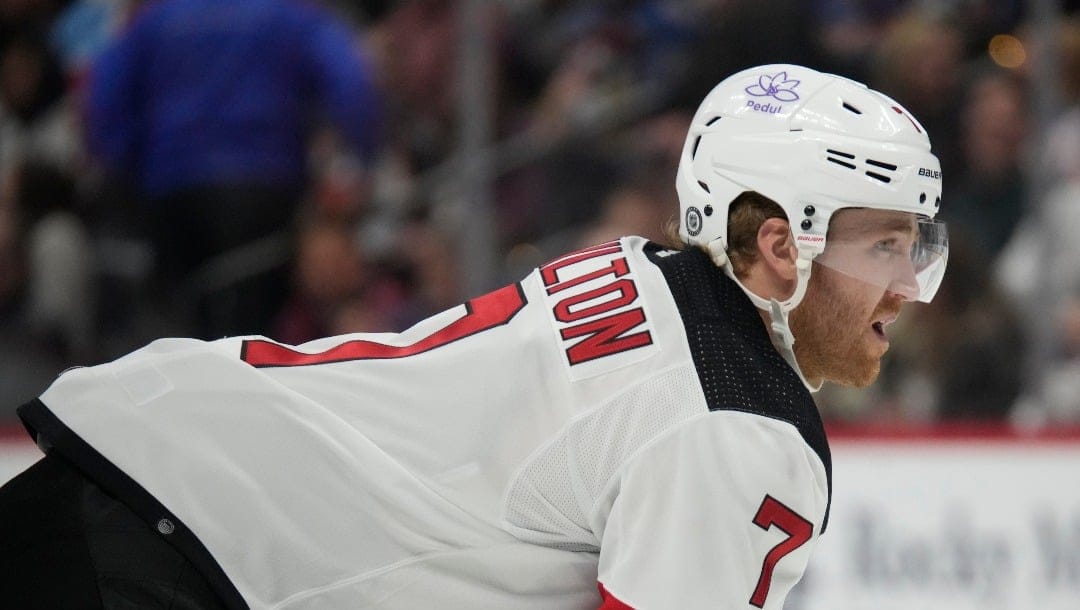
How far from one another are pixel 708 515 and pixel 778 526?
114 mm

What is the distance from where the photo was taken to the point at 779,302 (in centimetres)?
219

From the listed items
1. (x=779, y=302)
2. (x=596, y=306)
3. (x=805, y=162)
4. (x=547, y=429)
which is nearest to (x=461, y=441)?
(x=547, y=429)

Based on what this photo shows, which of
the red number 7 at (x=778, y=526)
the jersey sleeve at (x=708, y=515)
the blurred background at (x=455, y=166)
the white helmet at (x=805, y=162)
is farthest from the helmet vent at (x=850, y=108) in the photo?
the blurred background at (x=455, y=166)

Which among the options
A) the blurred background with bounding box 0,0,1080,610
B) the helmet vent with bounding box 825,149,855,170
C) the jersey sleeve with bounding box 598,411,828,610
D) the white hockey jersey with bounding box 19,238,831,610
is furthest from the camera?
the blurred background with bounding box 0,0,1080,610

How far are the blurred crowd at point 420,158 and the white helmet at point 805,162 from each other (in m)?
2.52

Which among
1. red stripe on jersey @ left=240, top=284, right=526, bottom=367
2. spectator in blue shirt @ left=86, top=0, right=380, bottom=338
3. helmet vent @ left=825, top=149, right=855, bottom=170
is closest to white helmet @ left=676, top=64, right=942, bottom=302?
helmet vent @ left=825, top=149, right=855, bottom=170

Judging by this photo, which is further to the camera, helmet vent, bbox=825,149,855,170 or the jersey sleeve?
helmet vent, bbox=825,149,855,170

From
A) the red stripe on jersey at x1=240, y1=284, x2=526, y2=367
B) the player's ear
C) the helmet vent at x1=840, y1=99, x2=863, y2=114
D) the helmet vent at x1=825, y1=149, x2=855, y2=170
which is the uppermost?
the helmet vent at x1=840, y1=99, x2=863, y2=114

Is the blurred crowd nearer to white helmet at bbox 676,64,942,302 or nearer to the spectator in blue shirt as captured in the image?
the spectator in blue shirt

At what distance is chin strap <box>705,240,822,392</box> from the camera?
2.16m

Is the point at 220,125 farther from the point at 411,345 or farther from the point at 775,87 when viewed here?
the point at 775,87

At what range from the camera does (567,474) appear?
81.4 inches

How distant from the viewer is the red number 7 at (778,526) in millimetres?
1953

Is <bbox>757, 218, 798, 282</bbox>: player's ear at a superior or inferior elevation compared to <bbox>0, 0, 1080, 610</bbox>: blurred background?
superior
